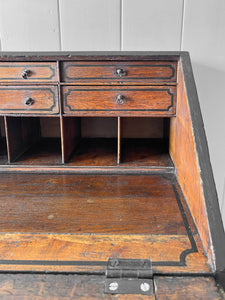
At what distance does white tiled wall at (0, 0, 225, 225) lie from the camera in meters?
1.47

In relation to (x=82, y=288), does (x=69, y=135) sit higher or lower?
higher

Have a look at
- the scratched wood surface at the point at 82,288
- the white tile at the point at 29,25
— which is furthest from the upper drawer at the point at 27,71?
the scratched wood surface at the point at 82,288

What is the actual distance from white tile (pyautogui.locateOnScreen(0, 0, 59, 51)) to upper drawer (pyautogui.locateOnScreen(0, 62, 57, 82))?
48 cm

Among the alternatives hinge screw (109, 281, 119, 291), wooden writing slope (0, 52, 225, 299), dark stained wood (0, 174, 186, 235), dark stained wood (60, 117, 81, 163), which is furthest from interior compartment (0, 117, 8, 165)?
hinge screw (109, 281, 119, 291)

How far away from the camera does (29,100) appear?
1.16 m

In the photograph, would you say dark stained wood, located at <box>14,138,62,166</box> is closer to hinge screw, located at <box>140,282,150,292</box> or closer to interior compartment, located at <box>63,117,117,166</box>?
interior compartment, located at <box>63,117,117,166</box>

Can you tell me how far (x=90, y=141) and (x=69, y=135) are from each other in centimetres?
25

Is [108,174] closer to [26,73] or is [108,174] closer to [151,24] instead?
[26,73]

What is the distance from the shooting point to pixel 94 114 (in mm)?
1175

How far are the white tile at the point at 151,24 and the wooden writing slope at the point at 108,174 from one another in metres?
0.42

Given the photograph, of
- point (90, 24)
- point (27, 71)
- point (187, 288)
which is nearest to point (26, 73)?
point (27, 71)

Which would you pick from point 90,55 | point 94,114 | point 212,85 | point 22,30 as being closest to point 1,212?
point 94,114

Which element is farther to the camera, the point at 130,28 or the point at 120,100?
the point at 130,28

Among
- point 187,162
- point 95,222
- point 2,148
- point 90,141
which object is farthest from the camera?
point 90,141
